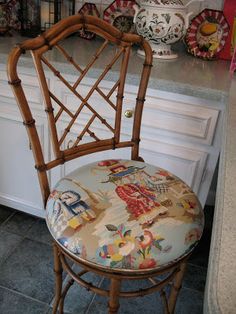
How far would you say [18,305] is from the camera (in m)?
1.20

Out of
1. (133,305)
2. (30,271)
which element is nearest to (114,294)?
(133,305)

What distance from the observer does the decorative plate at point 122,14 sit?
1.38m

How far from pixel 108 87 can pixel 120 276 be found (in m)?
0.68

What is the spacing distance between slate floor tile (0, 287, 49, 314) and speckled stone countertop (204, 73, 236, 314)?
99 centimetres

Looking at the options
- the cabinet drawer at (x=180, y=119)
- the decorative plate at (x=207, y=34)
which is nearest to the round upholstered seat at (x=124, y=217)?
the cabinet drawer at (x=180, y=119)

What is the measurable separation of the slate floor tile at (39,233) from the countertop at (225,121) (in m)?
0.83

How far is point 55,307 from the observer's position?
1.05 m

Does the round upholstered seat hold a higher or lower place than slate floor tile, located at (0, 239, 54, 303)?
higher

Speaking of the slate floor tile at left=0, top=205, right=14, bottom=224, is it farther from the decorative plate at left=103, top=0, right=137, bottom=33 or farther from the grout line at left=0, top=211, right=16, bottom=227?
the decorative plate at left=103, top=0, right=137, bottom=33

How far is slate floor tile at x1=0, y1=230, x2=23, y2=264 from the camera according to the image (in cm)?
141

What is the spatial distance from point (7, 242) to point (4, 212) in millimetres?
235

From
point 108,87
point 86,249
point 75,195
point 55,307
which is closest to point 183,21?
point 108,87

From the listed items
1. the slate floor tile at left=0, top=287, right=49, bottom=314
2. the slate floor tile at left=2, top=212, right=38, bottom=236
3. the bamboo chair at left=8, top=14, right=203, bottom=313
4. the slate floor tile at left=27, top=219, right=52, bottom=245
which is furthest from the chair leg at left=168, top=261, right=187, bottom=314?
the slate floor tile at left=2, top=212, right=38, bottom=236

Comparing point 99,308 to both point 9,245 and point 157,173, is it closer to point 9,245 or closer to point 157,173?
point 9,245
